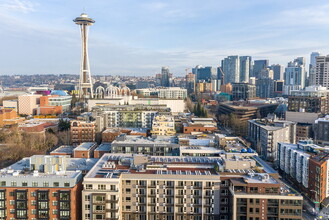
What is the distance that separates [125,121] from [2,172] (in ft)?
63.8

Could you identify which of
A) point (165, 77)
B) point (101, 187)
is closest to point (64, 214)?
point (101, 187)

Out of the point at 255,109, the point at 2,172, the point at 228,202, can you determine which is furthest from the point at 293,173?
the point at 255,109

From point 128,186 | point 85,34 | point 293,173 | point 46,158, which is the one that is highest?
point 85,34

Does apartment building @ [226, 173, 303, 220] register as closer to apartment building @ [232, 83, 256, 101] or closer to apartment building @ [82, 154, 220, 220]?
apartment building @ [82, 154, 220, 220]

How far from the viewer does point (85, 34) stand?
185ft

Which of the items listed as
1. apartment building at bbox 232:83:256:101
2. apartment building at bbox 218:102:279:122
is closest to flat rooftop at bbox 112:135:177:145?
apartment building at bbox 218:102:279:122

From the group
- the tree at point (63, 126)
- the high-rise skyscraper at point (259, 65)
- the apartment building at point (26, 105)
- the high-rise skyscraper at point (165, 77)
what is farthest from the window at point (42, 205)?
the high-rise skyscraper at point (259, 65)

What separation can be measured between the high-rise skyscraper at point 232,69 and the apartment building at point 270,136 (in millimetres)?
75991

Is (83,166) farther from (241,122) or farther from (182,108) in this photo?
(182,108)

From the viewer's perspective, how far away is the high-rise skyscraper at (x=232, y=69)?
10294cm

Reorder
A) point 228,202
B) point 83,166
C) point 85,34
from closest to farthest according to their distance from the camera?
point 228,202 < point 83,166 < point 85,34

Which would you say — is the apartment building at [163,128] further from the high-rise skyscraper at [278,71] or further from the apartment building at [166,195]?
the high-rise skyscraper at [278,71]

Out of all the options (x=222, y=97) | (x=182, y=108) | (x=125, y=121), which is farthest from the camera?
(x=222, y=97)

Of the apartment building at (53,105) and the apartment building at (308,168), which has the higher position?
the apartment building at (53,105)
